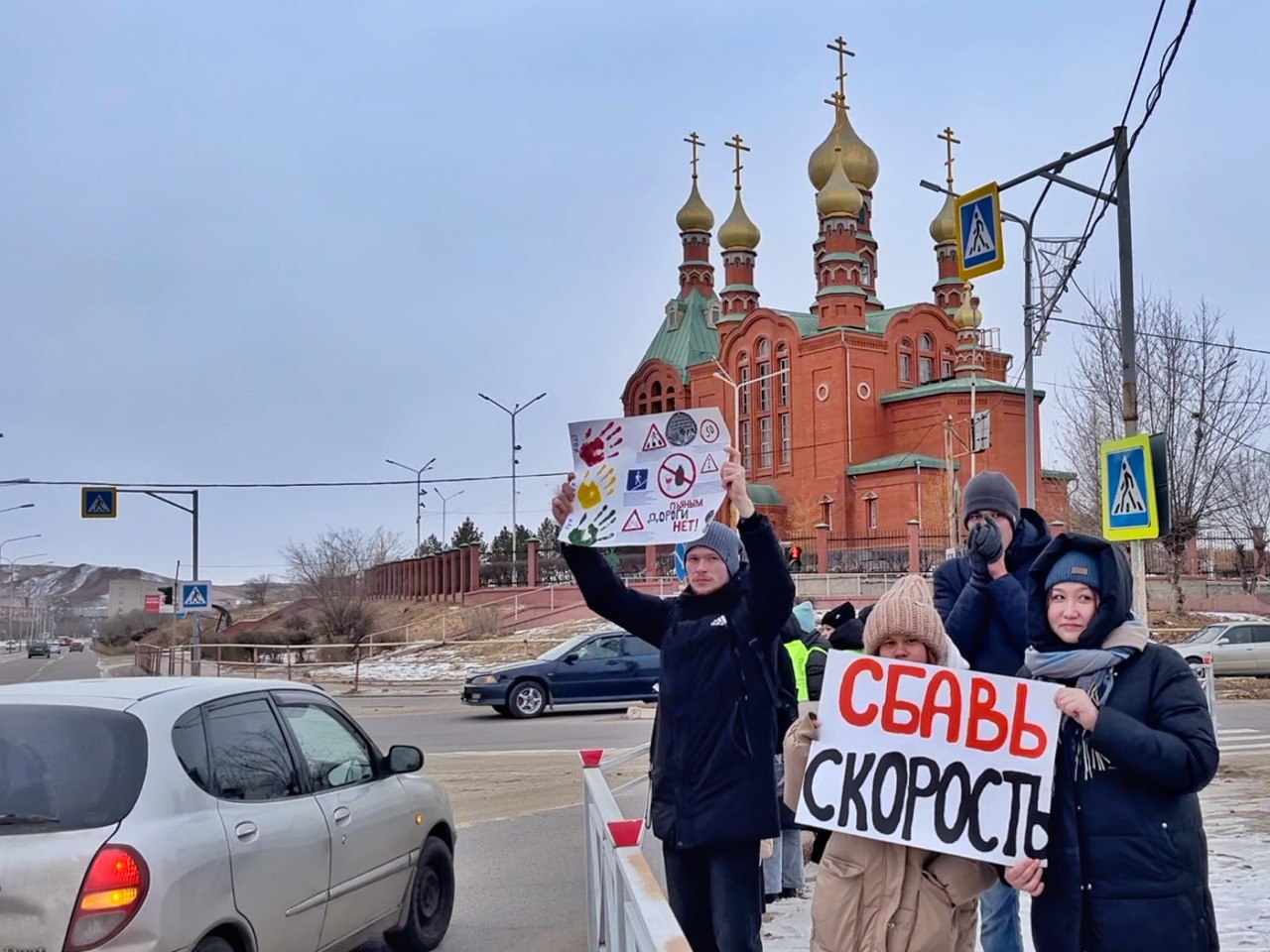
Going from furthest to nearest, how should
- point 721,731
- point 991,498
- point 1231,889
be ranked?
point 1231,889, point 991,498, point 721,731

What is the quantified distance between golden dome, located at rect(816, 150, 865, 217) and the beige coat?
2544 inches

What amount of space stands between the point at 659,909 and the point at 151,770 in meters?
2.60

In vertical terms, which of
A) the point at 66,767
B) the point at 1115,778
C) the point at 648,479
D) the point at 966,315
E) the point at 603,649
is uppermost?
the point at 966,315

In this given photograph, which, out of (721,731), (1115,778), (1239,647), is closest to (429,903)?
(721,731)

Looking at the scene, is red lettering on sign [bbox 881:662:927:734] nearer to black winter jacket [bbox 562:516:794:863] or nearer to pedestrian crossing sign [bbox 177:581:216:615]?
black winter jacket [bbox 562:516:794:863]

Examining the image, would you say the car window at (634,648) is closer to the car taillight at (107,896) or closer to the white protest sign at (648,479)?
the white protest sign at (648,479)

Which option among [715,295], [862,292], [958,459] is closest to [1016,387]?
[958,459]

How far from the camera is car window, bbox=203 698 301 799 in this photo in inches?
205

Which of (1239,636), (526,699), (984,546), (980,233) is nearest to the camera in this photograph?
(984,546)

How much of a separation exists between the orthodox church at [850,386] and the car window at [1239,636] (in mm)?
25681

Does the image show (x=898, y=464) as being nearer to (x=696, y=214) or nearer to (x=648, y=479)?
(x=696, y=214)

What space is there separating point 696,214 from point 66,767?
79.9 meters

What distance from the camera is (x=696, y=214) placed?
82.2 meters

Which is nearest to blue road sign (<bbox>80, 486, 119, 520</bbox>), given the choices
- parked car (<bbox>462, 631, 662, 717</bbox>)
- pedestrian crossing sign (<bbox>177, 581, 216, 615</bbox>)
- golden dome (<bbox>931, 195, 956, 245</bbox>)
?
pedestrian crossing sign (<bbox>177, 581, 216, 615</bbox>)
